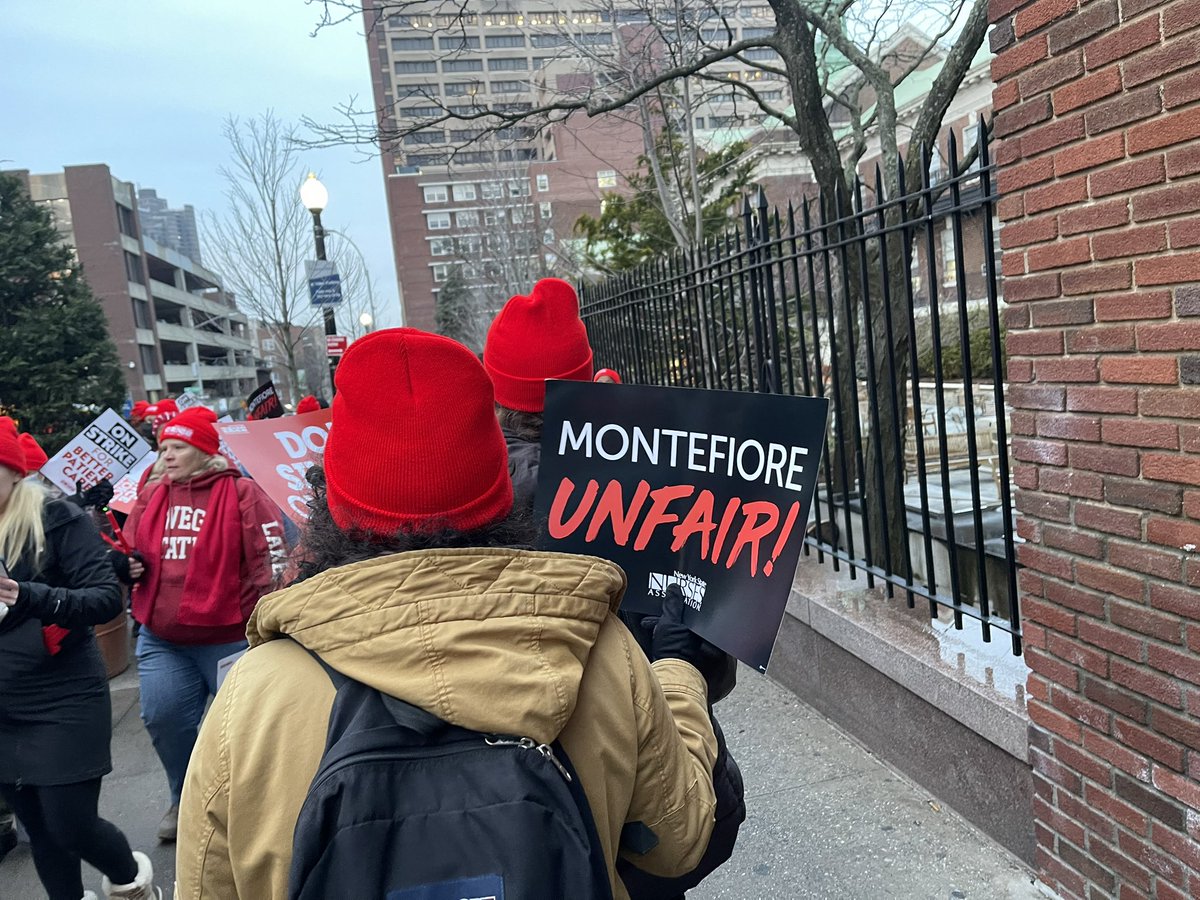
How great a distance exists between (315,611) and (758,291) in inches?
161

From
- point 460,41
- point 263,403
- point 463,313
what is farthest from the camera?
point 463,313

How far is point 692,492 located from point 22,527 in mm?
2458

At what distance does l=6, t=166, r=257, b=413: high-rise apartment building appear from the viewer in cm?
5484

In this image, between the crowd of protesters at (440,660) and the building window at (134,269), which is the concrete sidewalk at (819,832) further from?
the building window at (134,269)

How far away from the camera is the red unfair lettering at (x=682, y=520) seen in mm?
1927

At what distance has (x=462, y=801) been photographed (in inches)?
42.5

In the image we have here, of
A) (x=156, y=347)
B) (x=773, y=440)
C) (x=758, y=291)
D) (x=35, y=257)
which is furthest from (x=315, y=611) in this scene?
(x=156, y=347)

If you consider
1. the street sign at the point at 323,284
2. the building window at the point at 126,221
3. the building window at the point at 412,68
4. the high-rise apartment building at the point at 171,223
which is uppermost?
the building window at the point at 412,68

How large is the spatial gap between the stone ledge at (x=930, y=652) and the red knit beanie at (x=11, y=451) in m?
3.41

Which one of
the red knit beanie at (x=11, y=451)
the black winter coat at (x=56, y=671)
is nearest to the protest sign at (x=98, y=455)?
the red knit beanie at (x=11, y=451)

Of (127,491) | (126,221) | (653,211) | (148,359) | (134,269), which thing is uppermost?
(126,221)

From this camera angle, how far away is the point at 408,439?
135 cm

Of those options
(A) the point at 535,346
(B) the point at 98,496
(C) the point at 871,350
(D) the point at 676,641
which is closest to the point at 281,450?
(B) the point at 98,496

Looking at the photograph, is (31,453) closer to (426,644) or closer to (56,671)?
(56,671)
